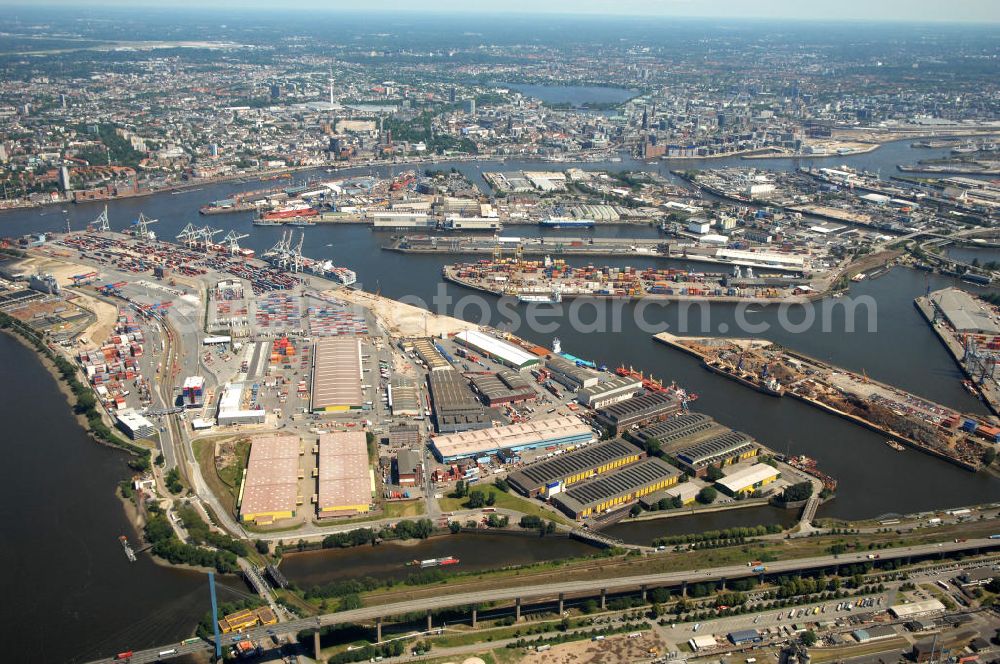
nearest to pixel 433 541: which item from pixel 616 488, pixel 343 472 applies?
pixel 343 472

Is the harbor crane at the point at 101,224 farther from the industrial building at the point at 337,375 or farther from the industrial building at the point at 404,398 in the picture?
the industrial building at the point at 404,398

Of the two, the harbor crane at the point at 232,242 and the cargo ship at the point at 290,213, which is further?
the cargo ship at the point at 290,213

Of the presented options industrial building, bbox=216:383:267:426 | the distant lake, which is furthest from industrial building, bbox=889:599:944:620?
the distant lake

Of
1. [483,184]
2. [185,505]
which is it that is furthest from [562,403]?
[483,184]

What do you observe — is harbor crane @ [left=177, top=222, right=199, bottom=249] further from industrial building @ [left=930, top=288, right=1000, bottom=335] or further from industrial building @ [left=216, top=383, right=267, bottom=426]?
industrial building @ [left=930, top=288, right=1000, bottom=335]

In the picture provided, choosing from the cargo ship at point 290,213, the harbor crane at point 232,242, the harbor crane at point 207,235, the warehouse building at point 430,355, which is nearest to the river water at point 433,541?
the warehouse building at point 430,355

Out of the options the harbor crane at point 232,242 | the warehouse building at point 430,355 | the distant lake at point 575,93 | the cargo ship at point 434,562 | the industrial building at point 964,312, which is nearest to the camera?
the cargo ship at point 434,562

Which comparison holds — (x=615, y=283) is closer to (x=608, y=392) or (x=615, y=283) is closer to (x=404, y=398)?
(x=608, y=392)

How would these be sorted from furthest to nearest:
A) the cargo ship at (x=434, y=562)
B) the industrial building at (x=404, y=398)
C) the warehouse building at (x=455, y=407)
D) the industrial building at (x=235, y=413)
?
the industrial building at (x=404, y=398)
the warehouse building at (x=455, y=407)
the industrial building at (x=235, y=413)
the cargo ship at (x=434, y=562)
